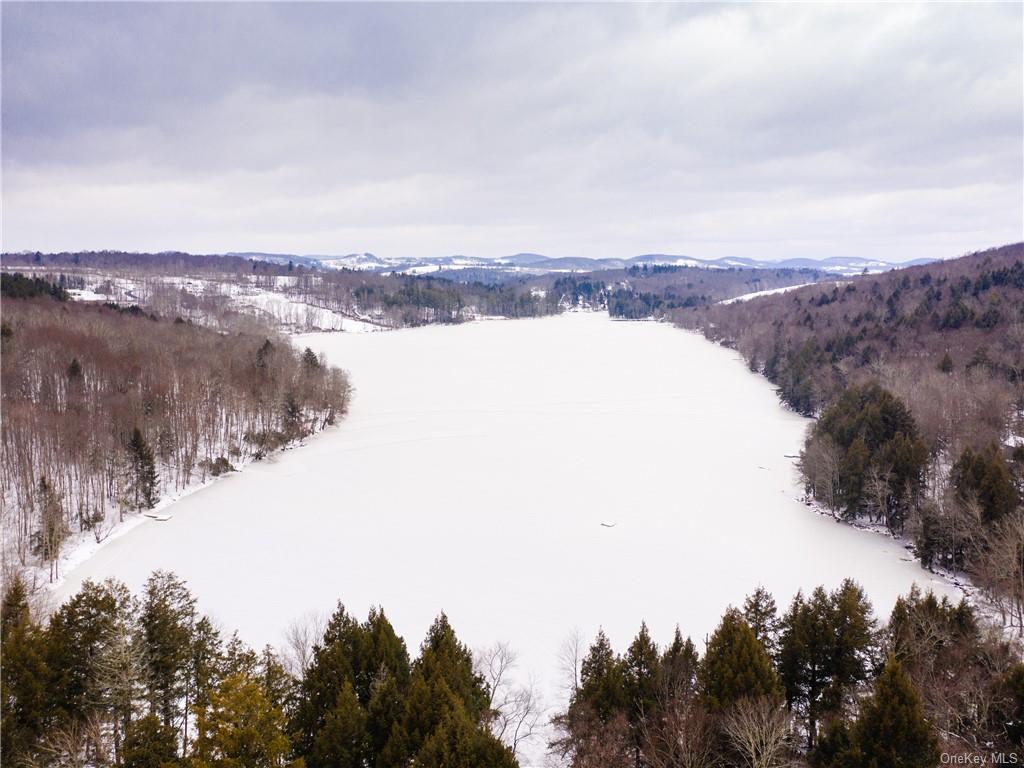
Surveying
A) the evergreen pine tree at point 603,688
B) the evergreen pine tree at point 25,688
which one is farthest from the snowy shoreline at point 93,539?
the evergreen pine tree at point 603,688

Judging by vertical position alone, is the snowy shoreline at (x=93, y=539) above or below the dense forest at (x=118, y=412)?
below

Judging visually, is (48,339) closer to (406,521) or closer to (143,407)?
(143,407)

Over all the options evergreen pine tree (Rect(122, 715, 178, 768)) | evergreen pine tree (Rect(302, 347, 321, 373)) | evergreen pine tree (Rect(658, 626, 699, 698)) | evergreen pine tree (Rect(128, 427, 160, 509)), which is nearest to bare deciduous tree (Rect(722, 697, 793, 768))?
evergreen pine tree (Rect(658, 626, 699, 698))

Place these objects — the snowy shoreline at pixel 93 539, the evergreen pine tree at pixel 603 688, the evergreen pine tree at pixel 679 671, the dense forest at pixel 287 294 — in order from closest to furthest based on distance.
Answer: the evergreen pine tree at pixel 603 688, the evergreen pine tree at pixel 679 671, the snowy shoreline at pixel 93 539, the dense forest at pixel 287 294

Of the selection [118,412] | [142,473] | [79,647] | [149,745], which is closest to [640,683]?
[149,745]

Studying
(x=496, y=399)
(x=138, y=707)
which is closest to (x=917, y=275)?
(x=496, y=399)

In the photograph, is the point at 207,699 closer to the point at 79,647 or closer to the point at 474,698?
the point at 79,647

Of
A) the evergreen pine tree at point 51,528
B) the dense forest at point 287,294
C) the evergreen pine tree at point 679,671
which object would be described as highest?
the dense forest at point 287,294

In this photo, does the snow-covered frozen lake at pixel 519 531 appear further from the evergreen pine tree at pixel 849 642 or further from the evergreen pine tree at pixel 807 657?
the evergreen pine tree at pixel 849 642
